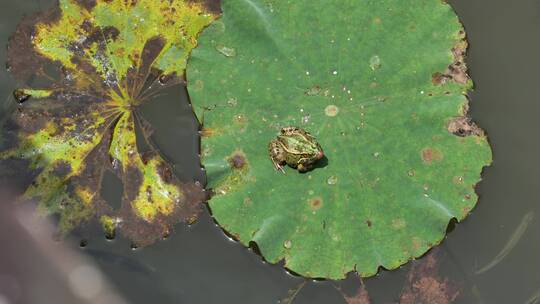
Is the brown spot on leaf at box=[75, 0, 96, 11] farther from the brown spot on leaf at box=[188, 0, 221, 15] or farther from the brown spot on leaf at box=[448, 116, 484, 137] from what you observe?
the brown spot on leaf at box=[448, 116, 484, 137]

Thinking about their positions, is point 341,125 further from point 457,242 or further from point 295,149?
point 457,242

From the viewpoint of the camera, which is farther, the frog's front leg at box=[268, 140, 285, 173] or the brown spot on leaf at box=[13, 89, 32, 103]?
the brown spot on leaf at box=[13, 89, 32, 103]

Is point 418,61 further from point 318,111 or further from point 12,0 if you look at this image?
point 12,0

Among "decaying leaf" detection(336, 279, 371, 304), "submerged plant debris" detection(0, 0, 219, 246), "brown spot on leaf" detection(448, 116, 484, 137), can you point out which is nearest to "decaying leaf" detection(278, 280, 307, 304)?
"decaying leaf" detection(336, 279, 371, 304)

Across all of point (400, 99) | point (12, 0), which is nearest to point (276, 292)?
point (400, 99)

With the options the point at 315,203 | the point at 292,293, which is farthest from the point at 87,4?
the point at 292,293

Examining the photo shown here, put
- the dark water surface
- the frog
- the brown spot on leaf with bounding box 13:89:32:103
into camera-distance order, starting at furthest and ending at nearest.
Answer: the brown spot on leaf with bounding box 13:89:32:103, the dark water surface, the frog
